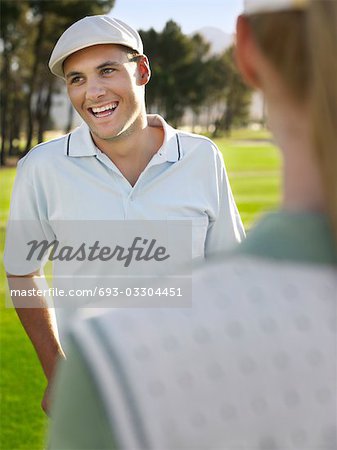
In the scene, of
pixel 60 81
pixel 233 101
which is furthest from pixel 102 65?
pixel 233 101

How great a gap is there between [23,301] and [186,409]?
2317mm

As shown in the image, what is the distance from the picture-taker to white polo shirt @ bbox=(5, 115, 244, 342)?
3023mm

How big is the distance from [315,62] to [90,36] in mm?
2233

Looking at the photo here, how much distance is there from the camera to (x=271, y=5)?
953mm

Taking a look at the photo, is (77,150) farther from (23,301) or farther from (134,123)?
(23,301)

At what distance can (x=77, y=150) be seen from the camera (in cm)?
308

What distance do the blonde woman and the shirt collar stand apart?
216 centimetres

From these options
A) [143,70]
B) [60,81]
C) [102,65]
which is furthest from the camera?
[60,81]

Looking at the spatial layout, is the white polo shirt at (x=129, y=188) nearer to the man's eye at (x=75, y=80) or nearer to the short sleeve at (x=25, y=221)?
the short sleeve at (x=25, y=221)

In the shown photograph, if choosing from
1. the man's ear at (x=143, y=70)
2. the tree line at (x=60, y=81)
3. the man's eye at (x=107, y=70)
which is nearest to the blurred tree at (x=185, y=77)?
the tree line at (x=60, y=81)

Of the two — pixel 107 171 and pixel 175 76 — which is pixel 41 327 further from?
pixel 175 76

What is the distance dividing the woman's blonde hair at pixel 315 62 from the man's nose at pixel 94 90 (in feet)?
7.19

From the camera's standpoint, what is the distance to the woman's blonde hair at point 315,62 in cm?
88

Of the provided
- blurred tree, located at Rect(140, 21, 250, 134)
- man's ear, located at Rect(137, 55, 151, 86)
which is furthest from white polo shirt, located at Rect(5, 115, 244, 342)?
blurred tree, located at Rect(140, 21, 250, 134)
